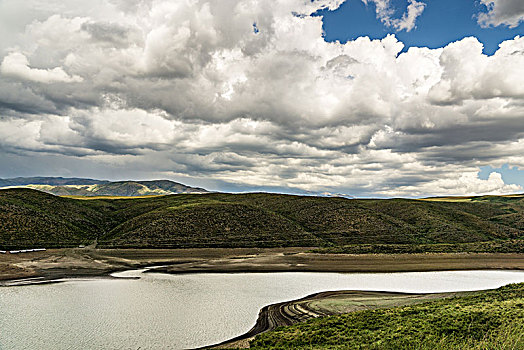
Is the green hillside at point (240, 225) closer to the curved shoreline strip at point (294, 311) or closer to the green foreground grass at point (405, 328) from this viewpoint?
the curved shoreline strip at point (294, 311)

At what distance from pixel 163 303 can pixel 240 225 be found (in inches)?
2753

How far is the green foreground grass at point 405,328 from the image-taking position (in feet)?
80.6

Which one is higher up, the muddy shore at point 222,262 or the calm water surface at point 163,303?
the muddy shore at point 222,262

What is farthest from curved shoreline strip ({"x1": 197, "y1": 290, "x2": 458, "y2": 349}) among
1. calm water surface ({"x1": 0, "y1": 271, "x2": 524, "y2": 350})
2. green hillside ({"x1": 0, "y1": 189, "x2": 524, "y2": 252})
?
green hillside ({"x1": 0, "y1": 189, "x2": 524, "y2": 252})

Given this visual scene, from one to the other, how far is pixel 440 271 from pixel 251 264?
36845 millimetres

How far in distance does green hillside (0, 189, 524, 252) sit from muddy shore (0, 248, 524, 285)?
33.6ft

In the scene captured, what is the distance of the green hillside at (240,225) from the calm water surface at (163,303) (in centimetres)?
3789

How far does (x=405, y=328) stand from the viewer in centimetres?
2758

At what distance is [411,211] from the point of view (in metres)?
136

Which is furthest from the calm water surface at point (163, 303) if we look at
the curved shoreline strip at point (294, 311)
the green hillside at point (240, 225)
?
the green hillside at point (240, 225)

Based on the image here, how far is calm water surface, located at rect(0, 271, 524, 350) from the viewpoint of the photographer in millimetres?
29672

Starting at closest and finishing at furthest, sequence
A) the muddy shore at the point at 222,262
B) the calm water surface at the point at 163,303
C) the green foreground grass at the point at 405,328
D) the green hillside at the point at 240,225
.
Answer: the green foreground grass at the point at 405,328 < the calm water surface at the point at 163,303 < the muddy shore at the point at 222,262 < the green hillside at the point at 240,225

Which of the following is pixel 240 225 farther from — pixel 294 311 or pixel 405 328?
pixel 405 328

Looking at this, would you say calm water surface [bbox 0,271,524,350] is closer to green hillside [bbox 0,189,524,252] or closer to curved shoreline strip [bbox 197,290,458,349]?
curved shoreline strip [bbox 197,290,458,349]
